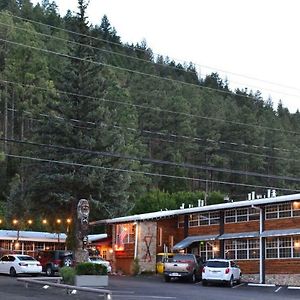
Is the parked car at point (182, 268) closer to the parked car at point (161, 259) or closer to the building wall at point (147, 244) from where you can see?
the parked car at point (161, 259)

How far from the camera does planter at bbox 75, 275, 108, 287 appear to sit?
28.4 metres

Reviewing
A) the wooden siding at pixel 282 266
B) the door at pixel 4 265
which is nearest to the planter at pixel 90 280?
the wooden siding at pixel 282 266

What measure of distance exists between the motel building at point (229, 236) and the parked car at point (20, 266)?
842 centimetres

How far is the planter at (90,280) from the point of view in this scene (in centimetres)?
2844

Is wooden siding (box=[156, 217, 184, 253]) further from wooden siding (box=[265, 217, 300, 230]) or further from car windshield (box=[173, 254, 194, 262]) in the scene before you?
wooden siding (box=[265, 217, 300, 230])

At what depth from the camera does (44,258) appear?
45.3 m

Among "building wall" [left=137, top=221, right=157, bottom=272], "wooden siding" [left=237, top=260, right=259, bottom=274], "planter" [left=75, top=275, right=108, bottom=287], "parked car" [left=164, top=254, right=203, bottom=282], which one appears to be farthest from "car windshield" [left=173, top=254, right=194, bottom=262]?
"planter" [left=75, top=275, right=108, bottom=287]

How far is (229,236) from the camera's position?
41.5 metres

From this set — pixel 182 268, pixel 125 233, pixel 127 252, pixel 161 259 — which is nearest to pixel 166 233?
pixel 161 259

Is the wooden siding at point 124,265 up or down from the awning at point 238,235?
down

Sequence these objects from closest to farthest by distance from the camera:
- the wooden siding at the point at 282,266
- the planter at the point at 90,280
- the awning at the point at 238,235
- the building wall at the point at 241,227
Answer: the planter at the point at 90,280, the wooden siding at the point at 282,266, the awning at the point at 238,235, the building wall at the point at 241,227

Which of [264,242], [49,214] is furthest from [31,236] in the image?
[264,242]

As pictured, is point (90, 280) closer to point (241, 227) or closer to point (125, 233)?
point (241, 227)

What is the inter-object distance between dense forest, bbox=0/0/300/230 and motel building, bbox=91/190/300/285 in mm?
4535
